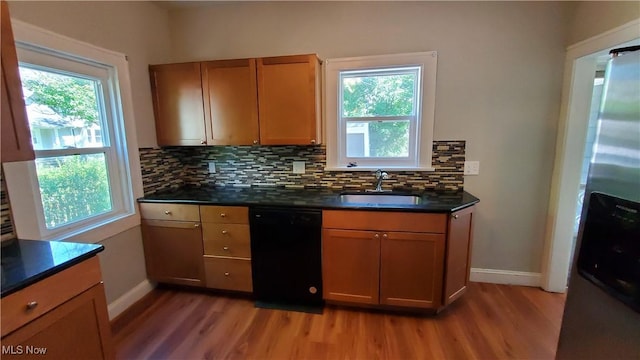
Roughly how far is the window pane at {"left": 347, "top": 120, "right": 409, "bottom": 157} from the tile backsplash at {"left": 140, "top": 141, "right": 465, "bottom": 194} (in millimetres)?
193

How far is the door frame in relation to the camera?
6.59 ft

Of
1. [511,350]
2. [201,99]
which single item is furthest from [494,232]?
[201,99]

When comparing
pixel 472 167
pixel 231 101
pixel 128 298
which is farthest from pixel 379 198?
pixel 128 298

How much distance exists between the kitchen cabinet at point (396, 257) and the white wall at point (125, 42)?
1612 mm

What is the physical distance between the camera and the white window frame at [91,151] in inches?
60.1

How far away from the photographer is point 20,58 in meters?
1.55

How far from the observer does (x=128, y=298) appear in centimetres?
222

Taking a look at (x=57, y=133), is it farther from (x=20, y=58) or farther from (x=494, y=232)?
(x=494, y=232)

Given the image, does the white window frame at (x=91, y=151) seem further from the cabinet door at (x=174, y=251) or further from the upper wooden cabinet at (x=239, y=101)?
the upper wooden cabinet at (x=239, y=101)

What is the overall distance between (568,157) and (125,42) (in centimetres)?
361

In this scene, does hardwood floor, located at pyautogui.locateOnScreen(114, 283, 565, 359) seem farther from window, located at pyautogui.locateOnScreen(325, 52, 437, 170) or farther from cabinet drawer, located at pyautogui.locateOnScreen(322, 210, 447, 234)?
window, located at pyautogui.locateOnScreen(325, 52, 437, 170)

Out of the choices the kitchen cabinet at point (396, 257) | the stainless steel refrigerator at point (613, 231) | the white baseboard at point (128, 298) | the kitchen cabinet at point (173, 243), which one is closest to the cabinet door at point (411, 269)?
the kitchen cabinet at point (396, 257)

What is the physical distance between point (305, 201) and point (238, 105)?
996mm

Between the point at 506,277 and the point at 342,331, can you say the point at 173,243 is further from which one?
the point at 506,277
